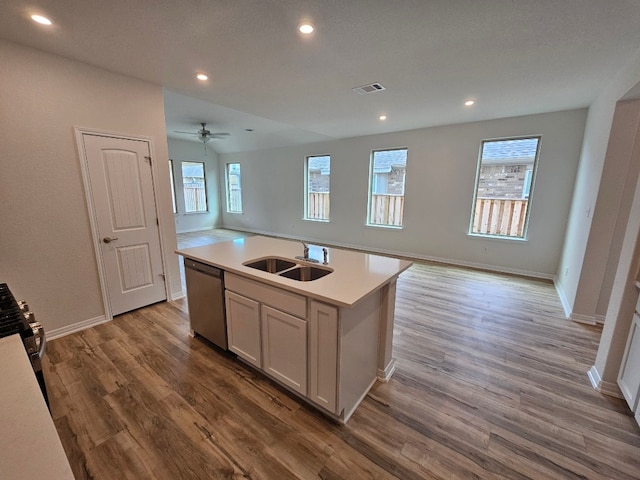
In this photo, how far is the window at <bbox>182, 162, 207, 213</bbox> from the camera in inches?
326

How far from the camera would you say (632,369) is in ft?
5.77

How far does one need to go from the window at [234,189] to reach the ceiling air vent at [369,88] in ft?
20.8

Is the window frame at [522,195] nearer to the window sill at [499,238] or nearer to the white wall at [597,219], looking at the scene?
the window sill at [499,238]

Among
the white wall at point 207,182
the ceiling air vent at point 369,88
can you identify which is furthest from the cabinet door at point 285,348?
the white wall at point 207,182

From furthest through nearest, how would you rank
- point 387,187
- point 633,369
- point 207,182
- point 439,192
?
1. point 207,182
2. point 387,187
3. point 439,192
4. point 633,369

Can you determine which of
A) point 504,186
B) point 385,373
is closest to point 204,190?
point 504,186

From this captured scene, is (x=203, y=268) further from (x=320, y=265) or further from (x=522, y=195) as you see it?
(x=522, y=195)

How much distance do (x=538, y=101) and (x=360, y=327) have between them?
3953 millimetres

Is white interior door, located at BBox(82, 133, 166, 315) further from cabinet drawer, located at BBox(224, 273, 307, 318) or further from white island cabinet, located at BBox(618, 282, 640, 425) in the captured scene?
white island cabinet, located at BBox(618, 282, 640, 425)

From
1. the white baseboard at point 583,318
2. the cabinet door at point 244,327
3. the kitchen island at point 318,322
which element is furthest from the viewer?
the white baseboard at point 583,318

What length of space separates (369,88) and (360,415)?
3207mm

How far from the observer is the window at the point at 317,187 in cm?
688

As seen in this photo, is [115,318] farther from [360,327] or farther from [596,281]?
[596,281]

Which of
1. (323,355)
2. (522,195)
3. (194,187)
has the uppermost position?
(194,187)
